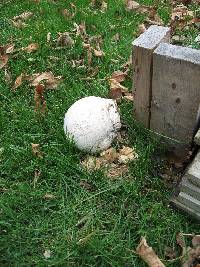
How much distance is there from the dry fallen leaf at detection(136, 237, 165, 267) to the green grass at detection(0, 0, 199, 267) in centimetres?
5

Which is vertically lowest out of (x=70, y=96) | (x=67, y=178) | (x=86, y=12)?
(x=67, y=178)

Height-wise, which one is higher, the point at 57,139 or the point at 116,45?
the point at 116,45

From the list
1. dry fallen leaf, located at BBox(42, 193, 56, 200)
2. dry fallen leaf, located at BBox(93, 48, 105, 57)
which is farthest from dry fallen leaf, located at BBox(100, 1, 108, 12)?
dry fallen leaf, located at BBox(42, 193, 56, 200)

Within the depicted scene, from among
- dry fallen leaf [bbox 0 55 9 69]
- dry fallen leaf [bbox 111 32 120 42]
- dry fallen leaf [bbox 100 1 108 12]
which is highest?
dry fallen leaf [bbox 100 1 108 12]

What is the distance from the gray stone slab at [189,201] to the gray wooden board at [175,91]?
0.47 metres

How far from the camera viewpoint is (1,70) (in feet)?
13.2

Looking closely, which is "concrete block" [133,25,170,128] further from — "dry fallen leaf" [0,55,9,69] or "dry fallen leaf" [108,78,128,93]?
"dry fallen leaf" [0,55,9,69]

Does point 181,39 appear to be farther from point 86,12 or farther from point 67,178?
point 67,178

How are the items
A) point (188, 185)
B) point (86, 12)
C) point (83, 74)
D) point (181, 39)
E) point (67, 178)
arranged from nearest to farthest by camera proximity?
point (188, 185)
point (67, 178)
point (83, 74)
point (181, 39)
point (86, 12)

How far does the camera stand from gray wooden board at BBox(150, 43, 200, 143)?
2533 mm

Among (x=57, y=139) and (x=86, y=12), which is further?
(x=86, y=12)

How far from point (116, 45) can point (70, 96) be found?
106cm

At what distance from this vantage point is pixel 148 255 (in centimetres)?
244

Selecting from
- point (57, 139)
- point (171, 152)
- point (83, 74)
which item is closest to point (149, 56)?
point (171, 152)
